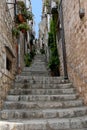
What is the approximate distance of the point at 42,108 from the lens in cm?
555

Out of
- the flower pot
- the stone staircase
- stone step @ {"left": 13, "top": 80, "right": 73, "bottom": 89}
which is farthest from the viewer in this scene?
the flower pot

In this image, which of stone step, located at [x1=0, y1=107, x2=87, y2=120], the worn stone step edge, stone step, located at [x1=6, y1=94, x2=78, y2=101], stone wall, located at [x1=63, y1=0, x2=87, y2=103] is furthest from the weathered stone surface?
stone step, located at [x1=0, y1=107, x2=87, y2=120]

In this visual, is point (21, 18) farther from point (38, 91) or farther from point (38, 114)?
point (38, 114)

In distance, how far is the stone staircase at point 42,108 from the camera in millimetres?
4543

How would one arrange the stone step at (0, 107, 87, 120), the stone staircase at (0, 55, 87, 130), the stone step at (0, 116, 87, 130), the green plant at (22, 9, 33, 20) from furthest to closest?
1. the green plant at (22, 9, 33, 20)
2. the stone step at (0, 107, 87, 120)
3. the stone staircase at (0, 55, 87, 130)
4. the stone step at (0, 116, 87, 130)

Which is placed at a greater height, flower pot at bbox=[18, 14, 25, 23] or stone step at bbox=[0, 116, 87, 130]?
flower pot at bbox=[18, 14, 25, 23]

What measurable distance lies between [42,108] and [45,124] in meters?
1.05

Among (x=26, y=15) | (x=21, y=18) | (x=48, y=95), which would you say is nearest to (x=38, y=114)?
(x=48, y=95)

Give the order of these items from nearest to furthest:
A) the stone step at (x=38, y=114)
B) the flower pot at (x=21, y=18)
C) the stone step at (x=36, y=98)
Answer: the stone step at (x=38, y=114), the stone step at (x=36, y=98), the flower pot at (x=21, y=18)

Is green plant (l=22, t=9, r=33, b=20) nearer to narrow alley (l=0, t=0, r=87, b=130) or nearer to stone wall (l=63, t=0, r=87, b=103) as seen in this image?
narrow alley (l=0, t=0, r=87, b=130)

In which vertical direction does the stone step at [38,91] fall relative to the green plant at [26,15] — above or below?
below

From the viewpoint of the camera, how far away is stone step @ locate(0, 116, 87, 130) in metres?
4.41

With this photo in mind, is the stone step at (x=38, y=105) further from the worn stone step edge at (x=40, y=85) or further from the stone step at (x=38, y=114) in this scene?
the worn stone step edge at (x=40, y=85)

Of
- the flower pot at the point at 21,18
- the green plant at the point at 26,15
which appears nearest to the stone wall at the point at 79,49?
the flower pot at the point at 21,18
